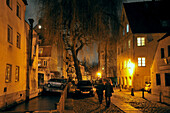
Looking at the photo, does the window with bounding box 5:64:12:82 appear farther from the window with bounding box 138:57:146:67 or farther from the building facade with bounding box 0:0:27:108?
the window with bounding box 138:57:146:67

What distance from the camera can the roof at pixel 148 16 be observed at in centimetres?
3060

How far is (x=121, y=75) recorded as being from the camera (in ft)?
127

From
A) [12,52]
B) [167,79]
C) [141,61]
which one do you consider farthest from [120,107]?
[141,61]

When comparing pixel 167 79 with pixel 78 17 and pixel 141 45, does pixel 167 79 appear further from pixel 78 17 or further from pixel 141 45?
pixel 141 45

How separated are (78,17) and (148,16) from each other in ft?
55.8

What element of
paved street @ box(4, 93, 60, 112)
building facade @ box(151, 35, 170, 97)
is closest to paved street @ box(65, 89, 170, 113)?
paved street @ box(4, 93, 60, 112)

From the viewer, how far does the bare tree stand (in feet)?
63.5

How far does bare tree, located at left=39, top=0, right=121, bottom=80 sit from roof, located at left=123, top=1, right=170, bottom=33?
10951 mm

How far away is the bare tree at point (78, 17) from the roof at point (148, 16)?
1095 centimetres

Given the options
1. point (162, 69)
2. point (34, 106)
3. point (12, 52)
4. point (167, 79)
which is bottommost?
point (34, 106)

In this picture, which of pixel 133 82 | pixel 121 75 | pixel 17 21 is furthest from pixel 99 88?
pixel 121 75

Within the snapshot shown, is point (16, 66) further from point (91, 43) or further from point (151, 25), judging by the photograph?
point (151, 25)

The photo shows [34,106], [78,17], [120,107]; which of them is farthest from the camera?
[78,17]

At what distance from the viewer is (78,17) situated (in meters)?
19.6
